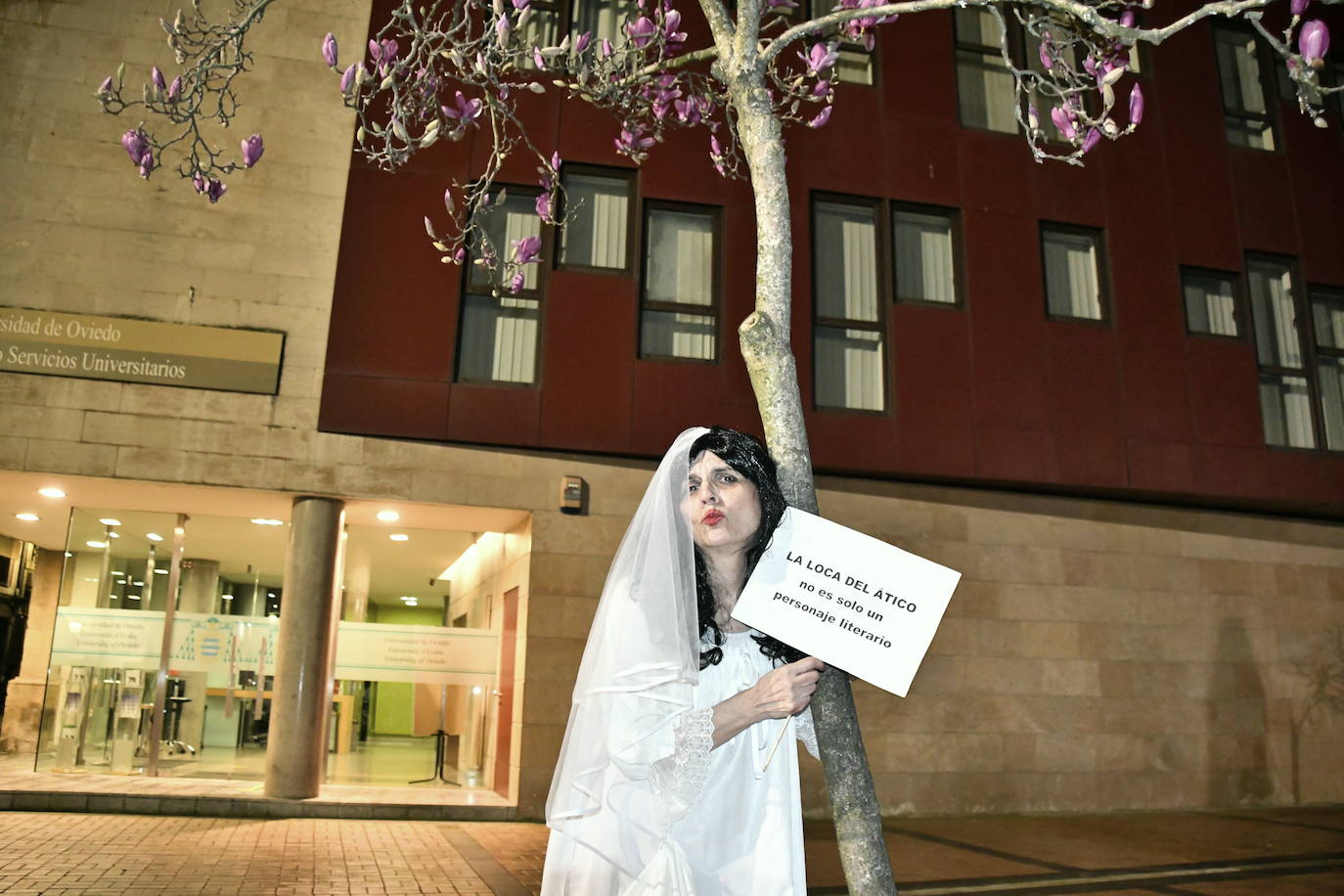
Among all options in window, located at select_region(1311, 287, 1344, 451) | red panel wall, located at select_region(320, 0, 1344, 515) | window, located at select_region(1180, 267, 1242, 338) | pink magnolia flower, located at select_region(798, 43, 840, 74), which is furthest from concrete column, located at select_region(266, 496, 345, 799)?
window, located at select_region(1311, 287, 1344, 451)

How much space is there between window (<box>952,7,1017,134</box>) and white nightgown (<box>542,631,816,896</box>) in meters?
11.5

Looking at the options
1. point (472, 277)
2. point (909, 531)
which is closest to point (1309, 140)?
point (909, 531)

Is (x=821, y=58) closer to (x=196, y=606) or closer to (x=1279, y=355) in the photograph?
(x=196, y=606)

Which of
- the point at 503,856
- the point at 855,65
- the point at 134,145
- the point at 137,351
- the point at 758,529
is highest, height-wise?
the point at 855,65

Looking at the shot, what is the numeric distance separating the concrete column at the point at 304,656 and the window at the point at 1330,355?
12246 mm

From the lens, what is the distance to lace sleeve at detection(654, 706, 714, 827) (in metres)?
2.76

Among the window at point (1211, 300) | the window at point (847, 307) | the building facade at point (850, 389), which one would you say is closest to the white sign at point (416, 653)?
the building facade at point (850, 389)

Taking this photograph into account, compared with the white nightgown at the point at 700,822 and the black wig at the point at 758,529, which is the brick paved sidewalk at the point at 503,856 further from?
the black wig at the point at 758,529

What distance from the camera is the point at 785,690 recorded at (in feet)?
9.24

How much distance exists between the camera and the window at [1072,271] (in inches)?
498

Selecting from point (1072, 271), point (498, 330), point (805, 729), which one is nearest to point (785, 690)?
point (805, 729)

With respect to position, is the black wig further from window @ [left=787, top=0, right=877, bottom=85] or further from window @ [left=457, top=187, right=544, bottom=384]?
window @ [left=787, top=0, right=877, bottom=85]

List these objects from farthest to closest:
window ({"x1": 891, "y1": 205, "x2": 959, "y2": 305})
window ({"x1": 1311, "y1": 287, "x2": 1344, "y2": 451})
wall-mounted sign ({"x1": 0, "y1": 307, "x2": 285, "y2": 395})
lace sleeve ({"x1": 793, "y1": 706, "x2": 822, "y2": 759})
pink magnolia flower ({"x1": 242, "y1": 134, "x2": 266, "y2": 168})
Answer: window ({"x1": 1311, "y1": 287, "x2": 1344, "y2": 451}) → window ({"x1": 891, "y1": 205, "x2": 959, "y2": 305}) → wall-mounted sign ({"x1": 0, "y1": 307, "x2": 285, "y2": 395}) → pink magnolia flower ({"x1": 242, "y1": 134, "x2": 266, "y2": 168}) → lace sleeve ({"x1": 793, "y1": 706, "x2": 822, "y2": 759})

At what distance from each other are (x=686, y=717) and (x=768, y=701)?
23 cm
